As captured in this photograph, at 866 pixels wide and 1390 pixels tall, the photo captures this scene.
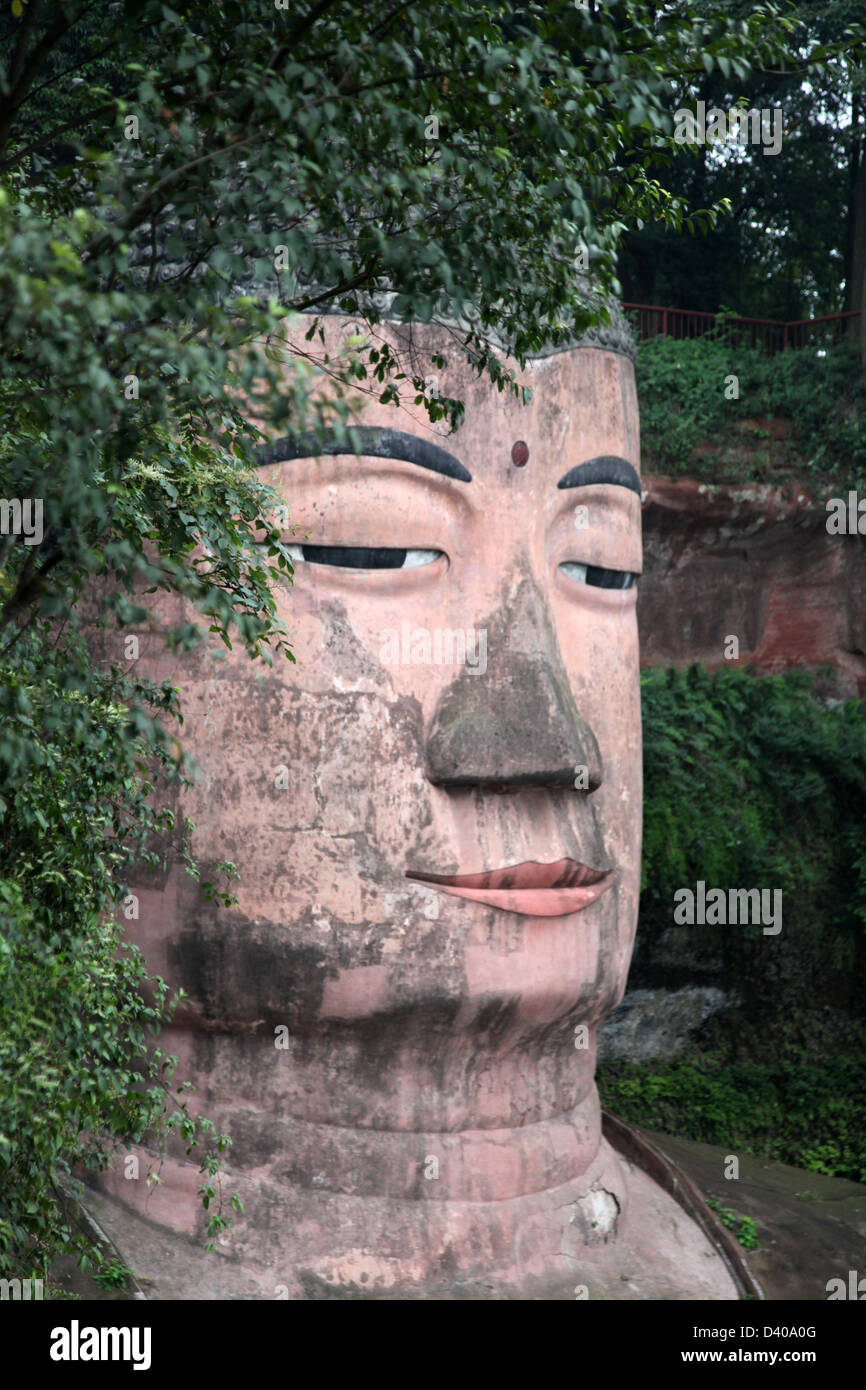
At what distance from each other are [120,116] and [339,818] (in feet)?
12.1

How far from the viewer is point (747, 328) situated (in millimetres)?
15617

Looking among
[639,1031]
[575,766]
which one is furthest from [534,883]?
[639,1031]

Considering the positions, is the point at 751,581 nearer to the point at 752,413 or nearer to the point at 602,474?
the point at 752,413

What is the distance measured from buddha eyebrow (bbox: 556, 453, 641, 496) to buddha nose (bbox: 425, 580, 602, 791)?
2.51 feet

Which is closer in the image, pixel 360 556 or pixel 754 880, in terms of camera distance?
pixel 360 556

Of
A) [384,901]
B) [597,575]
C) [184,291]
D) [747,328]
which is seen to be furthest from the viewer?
[747,328]

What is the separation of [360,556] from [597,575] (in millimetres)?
1583

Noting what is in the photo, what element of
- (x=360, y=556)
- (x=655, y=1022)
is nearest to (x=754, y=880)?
(x=655, y=1022)

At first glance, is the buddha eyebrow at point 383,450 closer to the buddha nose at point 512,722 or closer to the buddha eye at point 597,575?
the buddha nose at point 512,722

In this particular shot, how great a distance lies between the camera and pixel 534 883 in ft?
23.9

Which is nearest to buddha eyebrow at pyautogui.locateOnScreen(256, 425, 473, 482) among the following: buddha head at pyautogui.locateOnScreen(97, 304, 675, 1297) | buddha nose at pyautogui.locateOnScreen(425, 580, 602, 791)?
buddha head at pyautogui.locateOnScreen(97, 304, 675, 1297)

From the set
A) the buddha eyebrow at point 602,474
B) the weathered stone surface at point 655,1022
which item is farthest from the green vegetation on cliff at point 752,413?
the buddha eyebrow at point 602,474

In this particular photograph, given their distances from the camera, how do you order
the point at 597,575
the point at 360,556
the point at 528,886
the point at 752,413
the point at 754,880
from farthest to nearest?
1. the point at 752,413
2. the point at 754,880
3. the point at 597,575
4. the point at 528,886
5. the point at 360,556

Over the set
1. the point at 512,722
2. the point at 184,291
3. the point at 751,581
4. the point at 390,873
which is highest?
the point at 751,581
